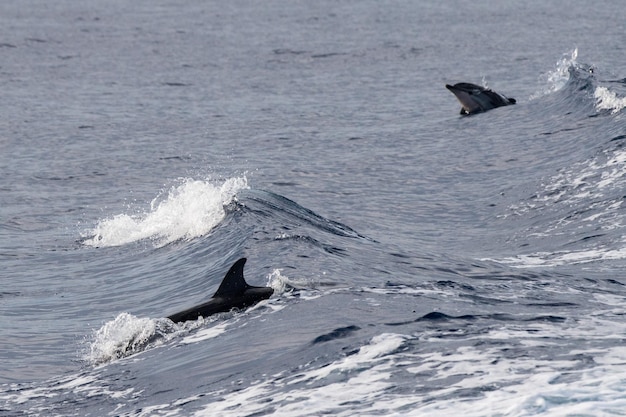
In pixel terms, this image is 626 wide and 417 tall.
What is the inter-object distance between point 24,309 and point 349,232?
20.8 feet

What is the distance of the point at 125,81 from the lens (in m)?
52.2

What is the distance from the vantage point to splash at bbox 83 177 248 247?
24391mm

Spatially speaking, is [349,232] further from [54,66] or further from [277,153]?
[54,66]

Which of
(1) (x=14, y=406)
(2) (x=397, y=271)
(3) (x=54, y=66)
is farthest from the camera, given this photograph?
(3) (x=54, y=66)

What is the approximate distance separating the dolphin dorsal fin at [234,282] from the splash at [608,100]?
19.5 m

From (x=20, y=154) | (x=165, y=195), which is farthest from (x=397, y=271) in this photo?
(x=20, y=154)

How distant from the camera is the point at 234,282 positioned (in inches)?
653

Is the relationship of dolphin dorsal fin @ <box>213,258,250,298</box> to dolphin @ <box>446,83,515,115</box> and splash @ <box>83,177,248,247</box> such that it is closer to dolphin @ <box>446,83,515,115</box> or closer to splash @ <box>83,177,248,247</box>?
splash @ <box>83,177,248,247</box>

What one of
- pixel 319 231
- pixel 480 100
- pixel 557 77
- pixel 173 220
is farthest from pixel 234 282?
pixel 557 77

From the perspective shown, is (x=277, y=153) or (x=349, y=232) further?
(x=277, y=153)

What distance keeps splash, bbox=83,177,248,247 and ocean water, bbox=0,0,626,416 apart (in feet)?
0.27

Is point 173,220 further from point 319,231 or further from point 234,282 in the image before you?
point 234,282

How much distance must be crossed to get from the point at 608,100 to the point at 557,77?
35.1ft

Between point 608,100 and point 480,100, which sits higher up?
point 480,100
